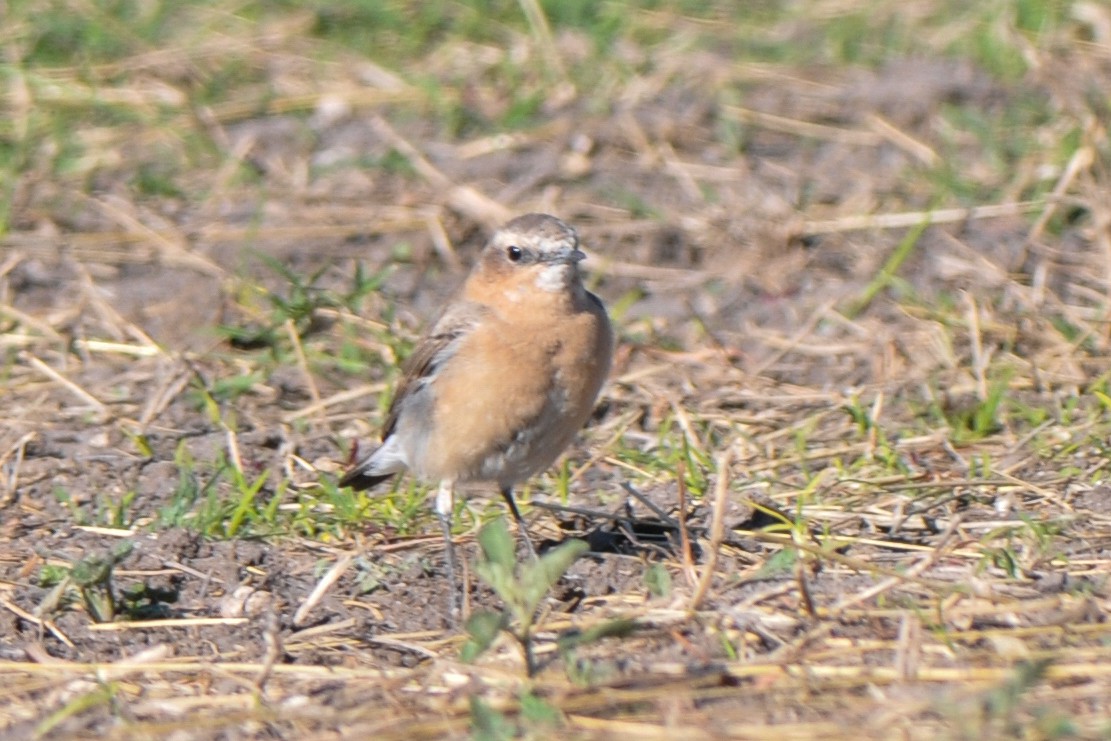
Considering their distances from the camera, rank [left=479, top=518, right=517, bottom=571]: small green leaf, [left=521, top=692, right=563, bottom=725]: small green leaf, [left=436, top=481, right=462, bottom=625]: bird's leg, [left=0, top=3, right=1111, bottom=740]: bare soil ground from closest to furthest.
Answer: [left=521, top=692, right=563, bottom=725]: small green leaf < [left=479, top=518, right=517, bottom=571]: small green leaf < [left=0, top=3, right=1111, bottom=740]: bare soil ground < [left=436, top=481, right=462, bottom=625]: bird's leg

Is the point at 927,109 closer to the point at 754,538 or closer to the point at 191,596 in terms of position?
the point at 754,538

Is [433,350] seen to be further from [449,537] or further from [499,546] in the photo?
[499,546]

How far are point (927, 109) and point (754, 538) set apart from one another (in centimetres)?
457

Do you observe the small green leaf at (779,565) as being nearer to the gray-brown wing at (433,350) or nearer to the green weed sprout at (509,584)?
the green weed sprout at (509,584)

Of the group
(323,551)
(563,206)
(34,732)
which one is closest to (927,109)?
(563,206)

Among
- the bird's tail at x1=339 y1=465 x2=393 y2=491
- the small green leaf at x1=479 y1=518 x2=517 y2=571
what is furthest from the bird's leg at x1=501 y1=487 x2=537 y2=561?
the small green leaf at x1=479 y1=518 x2=517 y2=571

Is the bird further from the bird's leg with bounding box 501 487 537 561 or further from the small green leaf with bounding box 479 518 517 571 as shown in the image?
the small green leaf with bounding box 479 518 517 571

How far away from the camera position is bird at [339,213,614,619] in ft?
19.4

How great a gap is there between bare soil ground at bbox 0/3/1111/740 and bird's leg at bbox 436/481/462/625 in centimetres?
8

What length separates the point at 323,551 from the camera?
597 cm

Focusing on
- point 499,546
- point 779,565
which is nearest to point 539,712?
→ point 499,546

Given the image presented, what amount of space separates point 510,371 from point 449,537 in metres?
0.63

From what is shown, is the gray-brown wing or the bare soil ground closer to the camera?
the bare soil ground

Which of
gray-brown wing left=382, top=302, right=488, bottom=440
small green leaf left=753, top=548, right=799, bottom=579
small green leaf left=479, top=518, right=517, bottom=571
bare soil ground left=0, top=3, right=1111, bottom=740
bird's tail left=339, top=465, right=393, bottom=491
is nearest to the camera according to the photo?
small green leaf left=479, top=518, right=517, bottom=571
